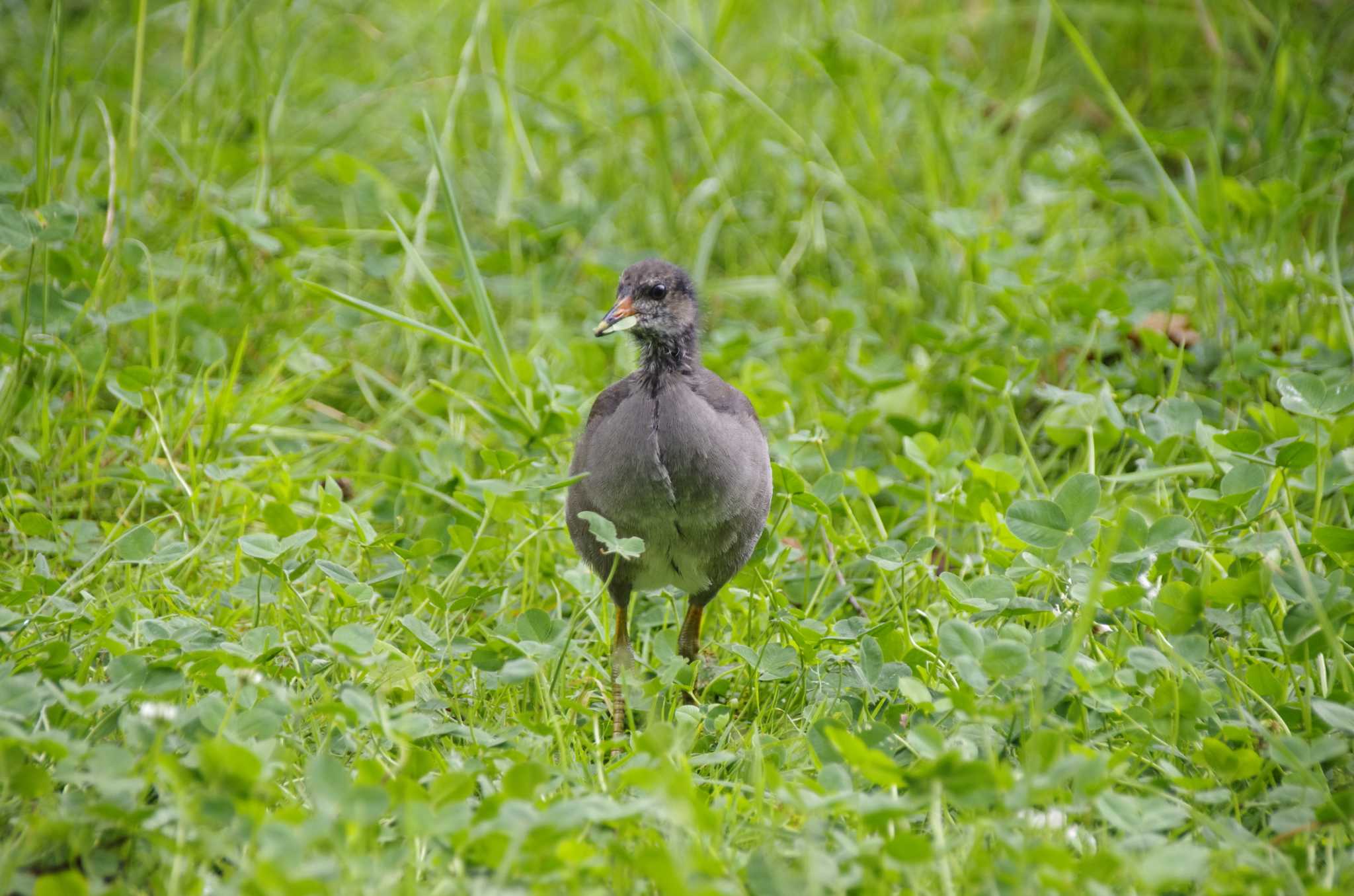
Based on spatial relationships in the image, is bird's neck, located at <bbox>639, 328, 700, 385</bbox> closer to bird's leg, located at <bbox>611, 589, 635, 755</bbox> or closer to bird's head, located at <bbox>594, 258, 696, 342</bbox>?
bird's head, located at <bbox>594, 258, 696, 342</bbox>

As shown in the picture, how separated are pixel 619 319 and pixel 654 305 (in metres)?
0.11

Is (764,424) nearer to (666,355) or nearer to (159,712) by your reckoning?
(666,355)

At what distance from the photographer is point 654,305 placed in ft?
11.0

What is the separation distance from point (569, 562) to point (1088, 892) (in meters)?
1.98

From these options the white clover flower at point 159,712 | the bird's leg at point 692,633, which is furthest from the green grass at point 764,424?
the bird's leg at point 692,633

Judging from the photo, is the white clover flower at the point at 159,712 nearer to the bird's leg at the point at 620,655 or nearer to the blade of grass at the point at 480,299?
the bird's leg at the point at 620,655

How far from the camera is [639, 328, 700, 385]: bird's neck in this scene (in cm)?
324

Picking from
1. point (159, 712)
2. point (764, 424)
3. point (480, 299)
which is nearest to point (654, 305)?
point (480, 299)

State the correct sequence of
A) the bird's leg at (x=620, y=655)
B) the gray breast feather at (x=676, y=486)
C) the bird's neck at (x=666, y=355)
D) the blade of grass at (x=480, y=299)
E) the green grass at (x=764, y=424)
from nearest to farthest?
1. the green grass at (x=764, y=424)
2. the gray breast feather at (x=676, y=486)
3. the bird's leg at (x=620, y=655)
4. the bird's neck at (x=666, y=355)
5. the blade of grass at (x=480, y=299)

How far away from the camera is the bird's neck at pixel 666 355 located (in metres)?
3.24

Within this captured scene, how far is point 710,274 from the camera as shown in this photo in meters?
5.26

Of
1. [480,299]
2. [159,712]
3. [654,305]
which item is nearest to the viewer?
[159,712]

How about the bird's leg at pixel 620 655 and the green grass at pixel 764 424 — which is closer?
the green grass at pixel 764 424

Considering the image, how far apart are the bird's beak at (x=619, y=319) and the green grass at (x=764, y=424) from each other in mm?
415
